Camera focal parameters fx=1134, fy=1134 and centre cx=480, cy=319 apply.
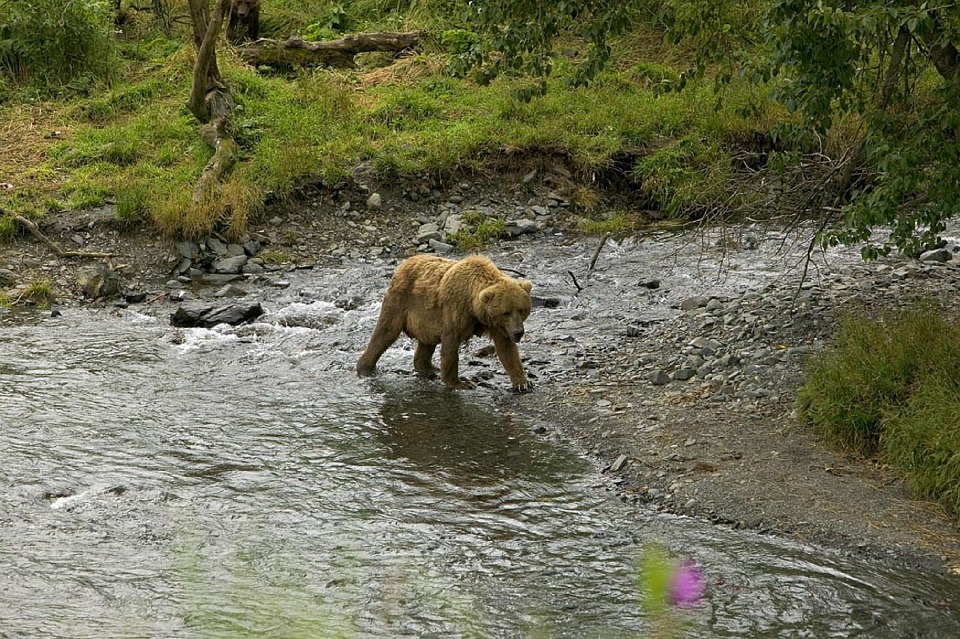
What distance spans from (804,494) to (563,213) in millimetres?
8458

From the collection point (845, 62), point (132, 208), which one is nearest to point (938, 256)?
point (845, 62)

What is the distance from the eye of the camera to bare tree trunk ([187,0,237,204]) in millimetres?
14984

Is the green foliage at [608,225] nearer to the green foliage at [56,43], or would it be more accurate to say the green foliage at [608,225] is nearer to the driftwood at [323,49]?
the driftwood at [323,49]

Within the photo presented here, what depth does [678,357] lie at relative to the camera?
9.66 meters

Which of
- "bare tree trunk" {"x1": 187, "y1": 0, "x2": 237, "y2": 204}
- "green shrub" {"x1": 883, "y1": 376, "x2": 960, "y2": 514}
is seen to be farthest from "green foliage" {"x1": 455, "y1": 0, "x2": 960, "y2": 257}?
"bare tree trunk" {"x1": 187, "y1": 0, "x2": 237, "y2": 204}

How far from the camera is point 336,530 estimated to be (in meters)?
6.81

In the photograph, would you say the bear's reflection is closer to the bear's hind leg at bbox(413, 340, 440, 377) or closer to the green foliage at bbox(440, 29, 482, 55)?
the bear's hind leg at bbox(413, 340, 440, 377)

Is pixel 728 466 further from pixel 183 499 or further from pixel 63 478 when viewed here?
pixel 63 478

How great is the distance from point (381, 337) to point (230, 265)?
410 centimetres

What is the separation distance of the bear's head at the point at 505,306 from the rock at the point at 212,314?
3.51 meters

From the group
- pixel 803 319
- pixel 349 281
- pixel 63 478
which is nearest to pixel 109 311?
pixel 349 281

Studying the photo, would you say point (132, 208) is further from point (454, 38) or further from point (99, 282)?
point (454, 38)

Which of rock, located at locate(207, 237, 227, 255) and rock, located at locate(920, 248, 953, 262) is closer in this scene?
rock, located at locate(920, 248, 953, 262)

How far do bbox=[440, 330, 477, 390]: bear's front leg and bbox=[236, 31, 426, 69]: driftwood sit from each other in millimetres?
10228
